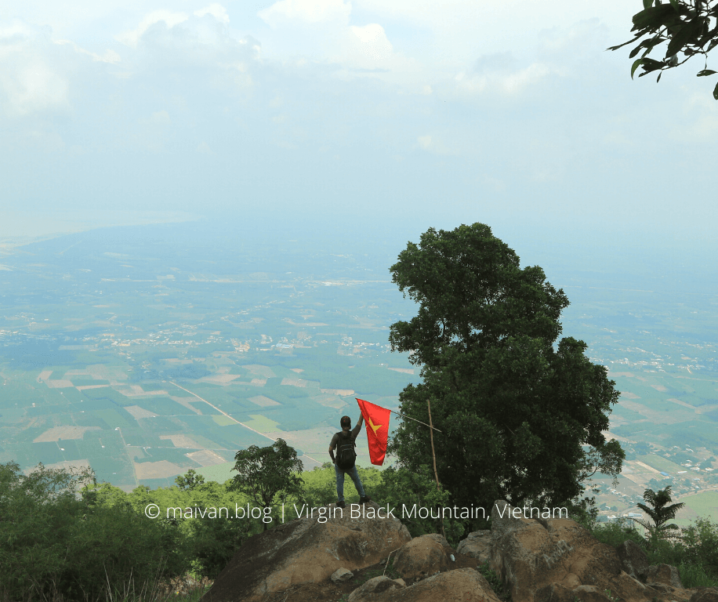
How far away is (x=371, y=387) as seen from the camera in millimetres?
191250

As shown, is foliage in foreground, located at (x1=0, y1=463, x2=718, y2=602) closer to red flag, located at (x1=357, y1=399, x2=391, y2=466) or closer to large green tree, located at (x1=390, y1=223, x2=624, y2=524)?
large green tree, located at (x1=390, y1=223, x2=624, y2=524)

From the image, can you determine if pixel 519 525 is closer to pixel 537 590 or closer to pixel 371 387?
pixel 537 590

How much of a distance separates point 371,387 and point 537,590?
18266 cm

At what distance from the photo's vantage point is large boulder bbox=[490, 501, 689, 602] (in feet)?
33.5

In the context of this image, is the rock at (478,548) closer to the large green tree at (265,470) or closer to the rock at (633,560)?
the rock at (633,560)

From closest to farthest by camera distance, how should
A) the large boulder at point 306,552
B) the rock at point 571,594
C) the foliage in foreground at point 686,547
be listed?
the rock at point 571,594
the large boulder at point 306,552
the foliage in foreground at point 686,547

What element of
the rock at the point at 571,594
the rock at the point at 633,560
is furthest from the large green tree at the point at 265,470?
the rock at the point at 633,560

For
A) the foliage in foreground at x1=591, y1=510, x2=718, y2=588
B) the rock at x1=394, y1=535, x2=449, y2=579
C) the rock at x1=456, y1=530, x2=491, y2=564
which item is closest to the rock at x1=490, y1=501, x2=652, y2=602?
the rock at x1=456, y1=530, x2=491, y2=564

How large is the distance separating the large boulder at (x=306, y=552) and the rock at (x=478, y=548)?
1.48 meters

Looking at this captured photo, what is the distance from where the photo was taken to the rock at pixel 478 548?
491 inches

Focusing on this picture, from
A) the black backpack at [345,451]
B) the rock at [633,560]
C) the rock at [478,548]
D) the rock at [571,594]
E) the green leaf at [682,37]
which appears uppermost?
the green leaf at [682,37]

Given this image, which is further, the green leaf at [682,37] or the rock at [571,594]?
the rock at [571,594]

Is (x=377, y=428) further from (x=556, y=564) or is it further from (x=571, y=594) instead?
(x=571, y=594)

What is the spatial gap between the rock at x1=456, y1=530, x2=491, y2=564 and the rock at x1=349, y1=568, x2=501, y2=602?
269cm
